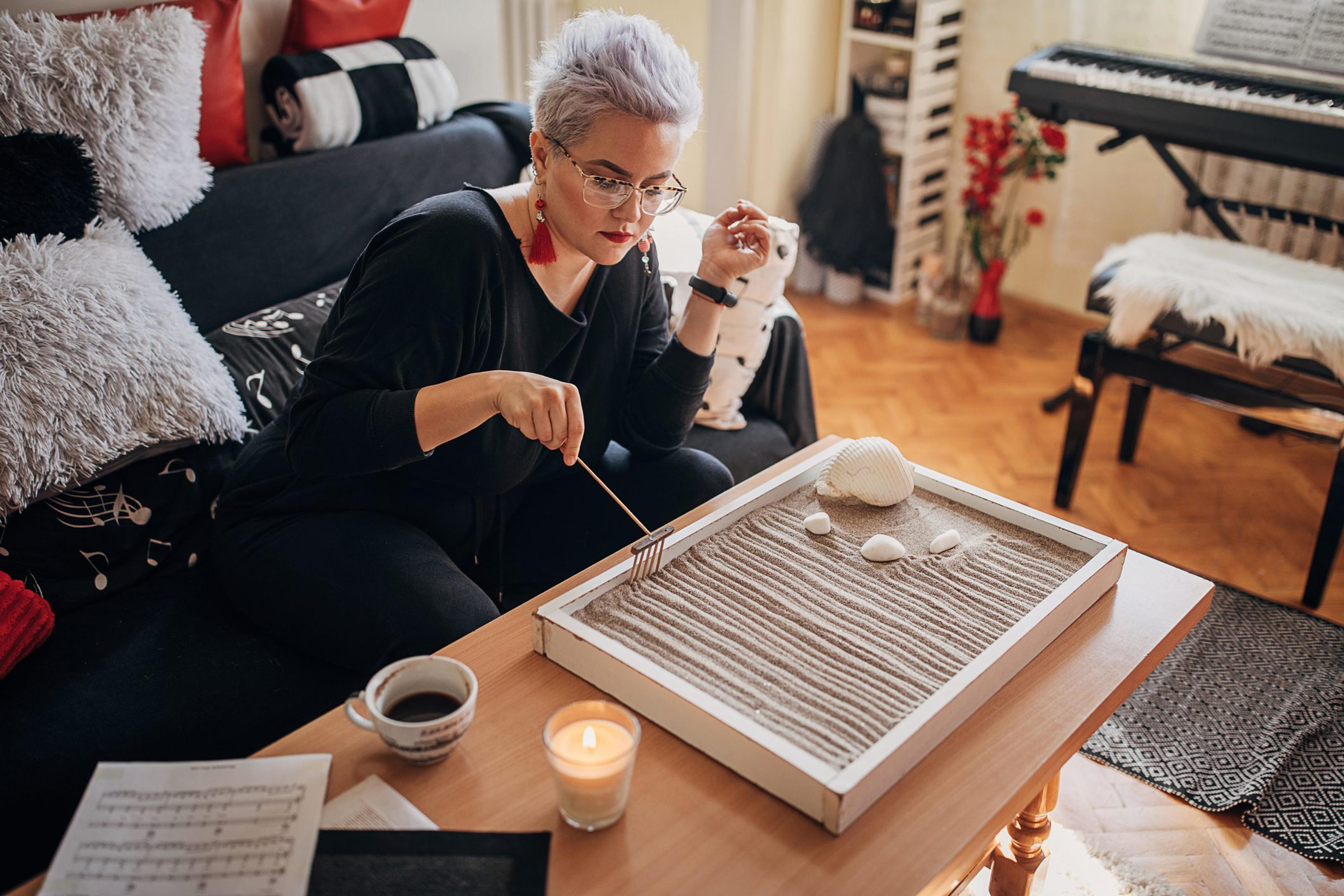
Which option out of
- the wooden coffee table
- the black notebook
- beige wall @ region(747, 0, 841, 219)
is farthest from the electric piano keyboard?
the black notebook

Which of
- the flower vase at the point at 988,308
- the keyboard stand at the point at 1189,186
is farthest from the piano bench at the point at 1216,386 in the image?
the flower vase at the point at 988,308

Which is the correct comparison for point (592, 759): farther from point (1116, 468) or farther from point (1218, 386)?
point (1116, 468)

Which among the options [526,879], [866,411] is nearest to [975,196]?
[866,411]

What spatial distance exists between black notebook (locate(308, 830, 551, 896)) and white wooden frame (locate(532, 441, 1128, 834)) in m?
0.18

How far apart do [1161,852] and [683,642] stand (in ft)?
3.03

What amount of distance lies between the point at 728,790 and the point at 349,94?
1.50 meters

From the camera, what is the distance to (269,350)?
5.65 feet

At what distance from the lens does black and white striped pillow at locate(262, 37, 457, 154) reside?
1.93m

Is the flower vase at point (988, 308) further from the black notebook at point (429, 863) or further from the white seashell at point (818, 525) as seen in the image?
the black notebook at point (429, 863)

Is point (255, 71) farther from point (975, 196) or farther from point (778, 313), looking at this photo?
point (975, 196)

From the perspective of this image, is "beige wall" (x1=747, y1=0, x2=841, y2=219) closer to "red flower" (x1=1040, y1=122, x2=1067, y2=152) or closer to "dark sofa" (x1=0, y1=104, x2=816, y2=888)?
"red flower" (x1=1040, y1=122, x2=1067, y2=152)

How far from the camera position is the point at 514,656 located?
117 centimetres

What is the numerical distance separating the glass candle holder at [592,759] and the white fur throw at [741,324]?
938mm

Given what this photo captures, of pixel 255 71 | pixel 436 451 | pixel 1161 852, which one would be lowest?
pixel 1161 852
